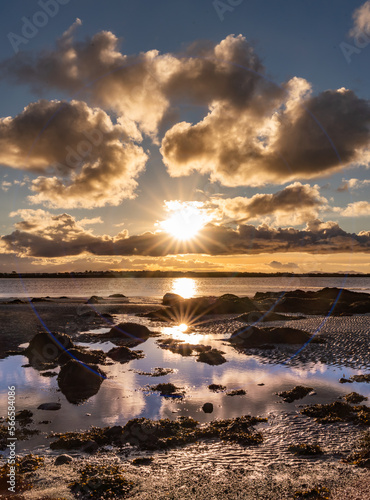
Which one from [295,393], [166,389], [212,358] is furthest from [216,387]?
[212,358]

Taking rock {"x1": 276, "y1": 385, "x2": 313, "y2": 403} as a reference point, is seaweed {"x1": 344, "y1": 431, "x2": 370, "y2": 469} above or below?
above

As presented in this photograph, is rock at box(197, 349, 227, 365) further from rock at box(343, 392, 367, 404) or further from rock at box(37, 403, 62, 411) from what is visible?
rock at box(37, 403, 62, 411)

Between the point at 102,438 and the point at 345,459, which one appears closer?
the point at 345,459

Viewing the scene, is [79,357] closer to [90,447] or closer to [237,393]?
[237,393]

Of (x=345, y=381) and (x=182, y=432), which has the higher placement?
(x=182, y=432)

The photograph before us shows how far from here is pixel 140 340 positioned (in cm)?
2433

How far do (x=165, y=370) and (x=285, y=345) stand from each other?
9211 mm

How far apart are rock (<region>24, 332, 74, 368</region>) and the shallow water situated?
59 centimetres

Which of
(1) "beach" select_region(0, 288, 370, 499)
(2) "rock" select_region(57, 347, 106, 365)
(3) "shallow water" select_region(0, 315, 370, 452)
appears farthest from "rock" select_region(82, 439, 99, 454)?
(2) "rock" select_region(57, 347, 106, 365)

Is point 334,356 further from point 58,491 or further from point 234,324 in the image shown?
point 58,491

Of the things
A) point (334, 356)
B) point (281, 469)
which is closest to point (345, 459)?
point (281, 469)

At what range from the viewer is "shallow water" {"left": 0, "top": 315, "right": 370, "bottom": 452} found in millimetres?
10578

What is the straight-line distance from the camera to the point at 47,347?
18.6 metres

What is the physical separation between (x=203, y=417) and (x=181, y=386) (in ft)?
10.4
